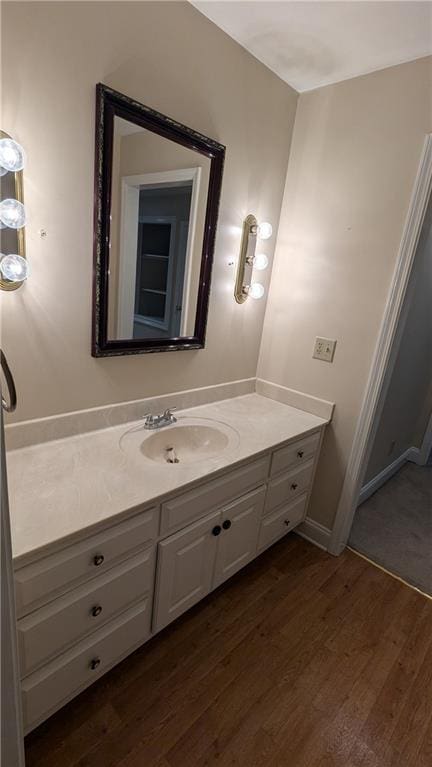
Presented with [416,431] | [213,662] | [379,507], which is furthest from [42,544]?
[416,431]

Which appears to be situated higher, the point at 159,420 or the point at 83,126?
the point at 83,126

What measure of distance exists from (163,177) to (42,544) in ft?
4.36

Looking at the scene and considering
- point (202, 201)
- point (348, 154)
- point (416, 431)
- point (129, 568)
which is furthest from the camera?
point (416, 431)

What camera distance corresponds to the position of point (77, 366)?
4.39 feet

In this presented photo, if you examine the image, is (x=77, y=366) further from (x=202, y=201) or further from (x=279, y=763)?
(x=279, y=763)

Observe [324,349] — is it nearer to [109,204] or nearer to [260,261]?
[260,261]

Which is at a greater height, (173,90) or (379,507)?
(173,90)

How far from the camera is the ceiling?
1.27 meters

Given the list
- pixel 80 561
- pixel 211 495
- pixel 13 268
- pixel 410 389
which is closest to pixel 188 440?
pixel 211 495

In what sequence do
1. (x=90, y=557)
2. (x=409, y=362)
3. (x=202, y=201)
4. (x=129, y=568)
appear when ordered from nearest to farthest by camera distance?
(x=90, y=557) → (x=129, y=568) → (x=202, y=201) → (x=409, y=362)

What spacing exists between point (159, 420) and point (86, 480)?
19.1 inches

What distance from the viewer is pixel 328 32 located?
4.56 ft

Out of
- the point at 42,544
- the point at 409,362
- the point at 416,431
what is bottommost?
the point at 416,431

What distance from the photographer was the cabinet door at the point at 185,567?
1265 millimetres
